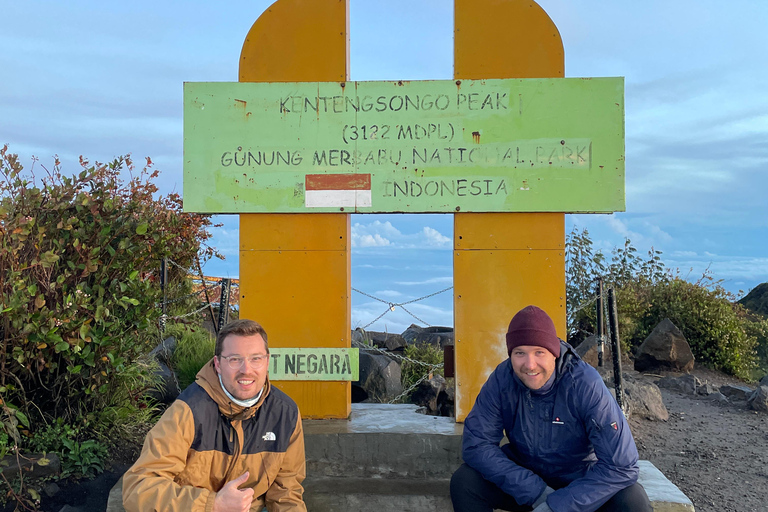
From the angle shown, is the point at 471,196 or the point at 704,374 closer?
the point at 471,196

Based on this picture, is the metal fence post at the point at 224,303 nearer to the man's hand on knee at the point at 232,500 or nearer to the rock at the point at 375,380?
the rock at the point at 375,380

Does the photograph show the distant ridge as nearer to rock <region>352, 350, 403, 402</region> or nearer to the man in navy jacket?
rock <region>352, 350, 403, 402</region>

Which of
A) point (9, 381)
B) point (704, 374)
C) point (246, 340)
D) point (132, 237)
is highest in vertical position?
point (132, 237)

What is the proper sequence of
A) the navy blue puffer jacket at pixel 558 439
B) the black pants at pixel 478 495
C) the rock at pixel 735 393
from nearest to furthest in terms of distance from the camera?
the navy blue puffer jacket at pixel 558 439, the black pants at pixel 478 495, the rock at pixel 735 393

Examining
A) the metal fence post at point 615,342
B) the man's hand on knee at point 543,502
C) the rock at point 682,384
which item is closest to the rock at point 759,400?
the rock at point 682,384

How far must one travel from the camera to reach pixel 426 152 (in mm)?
5156

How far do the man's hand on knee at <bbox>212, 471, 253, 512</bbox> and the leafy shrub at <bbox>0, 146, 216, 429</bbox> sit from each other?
91.6 inches

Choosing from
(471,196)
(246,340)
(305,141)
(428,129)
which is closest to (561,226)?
(471,196)

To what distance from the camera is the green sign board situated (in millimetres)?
5121

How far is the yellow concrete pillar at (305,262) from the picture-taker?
525 centimetres

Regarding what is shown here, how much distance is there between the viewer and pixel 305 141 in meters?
5.22

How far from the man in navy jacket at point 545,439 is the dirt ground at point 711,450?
2.36m

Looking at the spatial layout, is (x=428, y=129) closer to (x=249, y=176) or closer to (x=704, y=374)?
(x=249, y=176)

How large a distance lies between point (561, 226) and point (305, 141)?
7.32 feet
